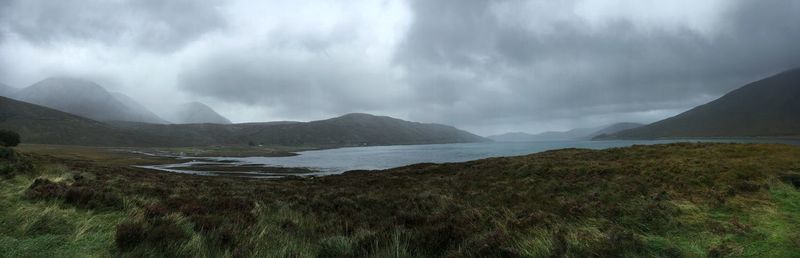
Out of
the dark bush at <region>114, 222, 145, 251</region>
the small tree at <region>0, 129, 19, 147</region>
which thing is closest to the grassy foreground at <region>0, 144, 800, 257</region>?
the dark bush at <region>114, 222, 145, 251</region>

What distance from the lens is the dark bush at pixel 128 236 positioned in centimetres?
617

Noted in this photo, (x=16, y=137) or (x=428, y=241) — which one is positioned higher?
(x=16, y=137)

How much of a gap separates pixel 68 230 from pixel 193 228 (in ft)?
6.83

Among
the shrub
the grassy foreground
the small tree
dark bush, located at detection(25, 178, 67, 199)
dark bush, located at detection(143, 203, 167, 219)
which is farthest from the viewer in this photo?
the small tree

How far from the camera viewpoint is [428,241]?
738 cm

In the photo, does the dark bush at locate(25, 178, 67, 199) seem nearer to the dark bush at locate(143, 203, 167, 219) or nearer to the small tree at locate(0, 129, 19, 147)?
the dark bush at locate(143, 203, 167, 219)

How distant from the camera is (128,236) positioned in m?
6.38

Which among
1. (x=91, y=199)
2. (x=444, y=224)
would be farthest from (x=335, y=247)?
(x=91, y=199)

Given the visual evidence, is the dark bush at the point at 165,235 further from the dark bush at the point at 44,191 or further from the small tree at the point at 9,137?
the small tree at the point at 9,137

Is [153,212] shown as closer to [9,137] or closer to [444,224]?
[444,224]

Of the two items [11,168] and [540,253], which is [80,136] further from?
[540,253]

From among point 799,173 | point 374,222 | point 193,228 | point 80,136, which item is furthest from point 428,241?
point 80,136

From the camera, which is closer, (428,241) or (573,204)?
(428,241)

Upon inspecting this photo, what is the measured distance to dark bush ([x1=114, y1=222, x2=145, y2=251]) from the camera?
617 cm
